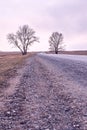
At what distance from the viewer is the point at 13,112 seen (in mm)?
8156

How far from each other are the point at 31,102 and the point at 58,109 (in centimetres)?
145

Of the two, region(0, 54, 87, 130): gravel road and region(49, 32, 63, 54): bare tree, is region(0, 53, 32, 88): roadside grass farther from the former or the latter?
region(49, 32, 63, 54): bare tree

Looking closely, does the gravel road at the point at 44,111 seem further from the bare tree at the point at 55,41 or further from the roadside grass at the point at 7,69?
the bare tree at the point at 55,41

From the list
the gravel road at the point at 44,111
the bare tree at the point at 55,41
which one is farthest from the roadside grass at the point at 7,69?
the bare tree at the point at 55,41

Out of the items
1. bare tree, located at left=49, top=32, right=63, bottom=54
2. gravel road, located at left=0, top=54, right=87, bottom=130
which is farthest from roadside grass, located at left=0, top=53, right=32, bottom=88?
bare tree, located at left=49, top=32, right=63, bottom=54

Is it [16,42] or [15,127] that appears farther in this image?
[16,42]

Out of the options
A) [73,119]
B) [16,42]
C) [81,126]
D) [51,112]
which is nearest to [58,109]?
[51,112]

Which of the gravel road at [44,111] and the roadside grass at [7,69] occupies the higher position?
the gravel road at [44,111]

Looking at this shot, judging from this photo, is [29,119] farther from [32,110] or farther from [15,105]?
[15,105]

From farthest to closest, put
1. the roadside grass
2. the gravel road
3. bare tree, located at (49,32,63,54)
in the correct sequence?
bare tree, located at (49,32,63,54) → the roadside grass → the gravel road

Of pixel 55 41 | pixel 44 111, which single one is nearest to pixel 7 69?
pixel 44 111

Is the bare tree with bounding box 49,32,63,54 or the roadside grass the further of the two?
the bare tree with bounding box 49,32,63,54

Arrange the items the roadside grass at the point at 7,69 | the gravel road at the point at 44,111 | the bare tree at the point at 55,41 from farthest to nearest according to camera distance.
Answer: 1. the bare tree at the point at 55,41
2. the roadside grass at the point at 7,69
3. the gravel road at the point at 44,111

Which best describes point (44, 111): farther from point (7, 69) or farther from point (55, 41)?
point (55, 41)
